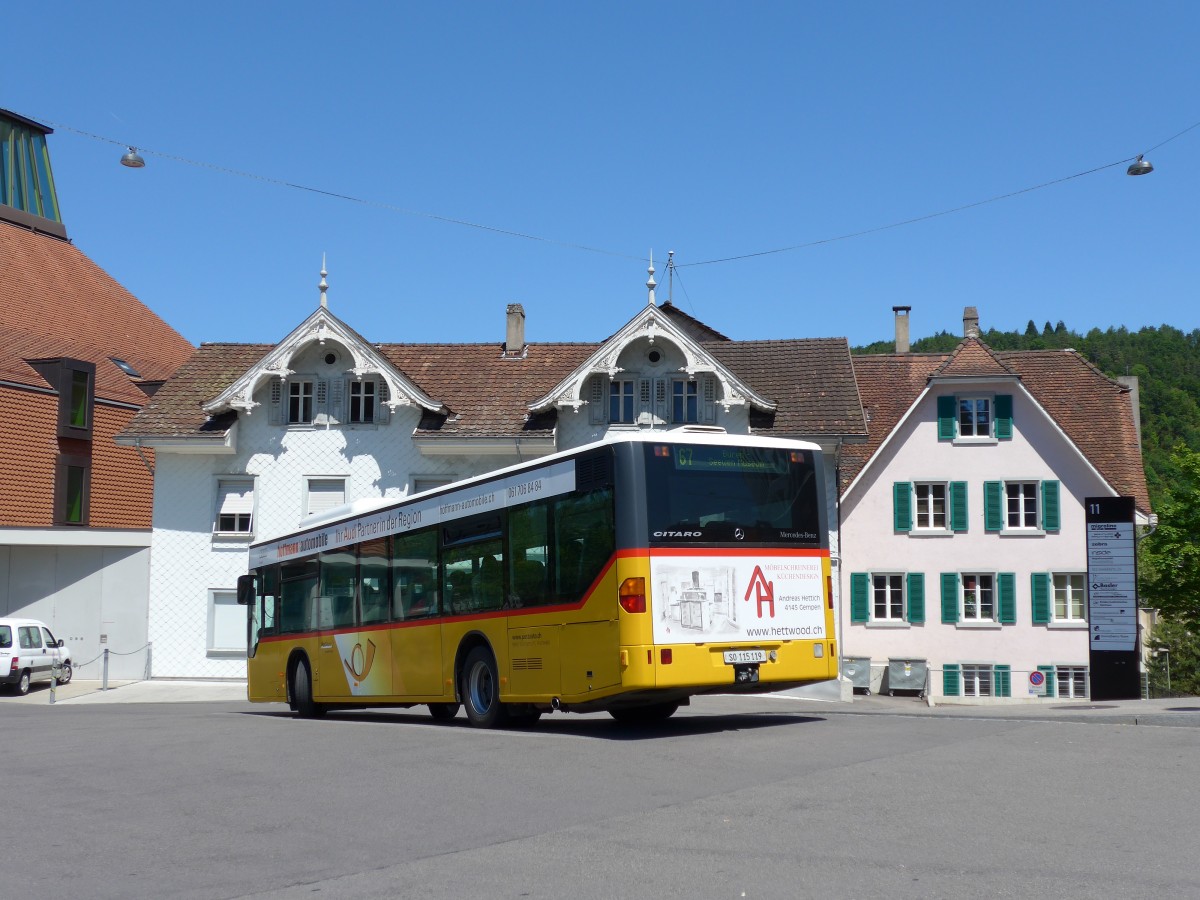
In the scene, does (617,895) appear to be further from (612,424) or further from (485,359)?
(485,359)

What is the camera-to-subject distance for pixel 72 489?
4662 cm

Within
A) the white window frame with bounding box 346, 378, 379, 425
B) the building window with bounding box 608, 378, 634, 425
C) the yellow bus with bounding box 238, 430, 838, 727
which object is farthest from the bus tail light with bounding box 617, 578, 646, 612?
the white window frame with bounding box 346, 378, 379, 425

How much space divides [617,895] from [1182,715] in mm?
10887

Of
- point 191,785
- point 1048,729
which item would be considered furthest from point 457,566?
point 1048,729

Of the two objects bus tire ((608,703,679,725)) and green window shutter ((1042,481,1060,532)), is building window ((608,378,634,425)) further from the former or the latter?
bus tire ((608,703,679,725))

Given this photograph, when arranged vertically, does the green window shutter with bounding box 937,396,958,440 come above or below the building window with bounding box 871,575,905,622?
above

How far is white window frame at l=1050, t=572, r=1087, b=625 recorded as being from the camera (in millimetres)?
43688

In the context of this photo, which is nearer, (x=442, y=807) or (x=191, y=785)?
(x=442, y=807)

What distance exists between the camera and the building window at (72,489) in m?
45.7

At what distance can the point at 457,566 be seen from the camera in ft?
55.4

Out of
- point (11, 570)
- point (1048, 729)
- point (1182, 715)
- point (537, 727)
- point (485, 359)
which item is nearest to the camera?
point (1048, 729)

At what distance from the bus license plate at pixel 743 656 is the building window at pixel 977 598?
104ft

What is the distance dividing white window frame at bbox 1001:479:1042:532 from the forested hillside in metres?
42.3

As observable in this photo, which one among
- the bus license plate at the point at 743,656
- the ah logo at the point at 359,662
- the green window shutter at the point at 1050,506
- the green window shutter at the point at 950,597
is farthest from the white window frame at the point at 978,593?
the bus license plate at the point at 743,656
